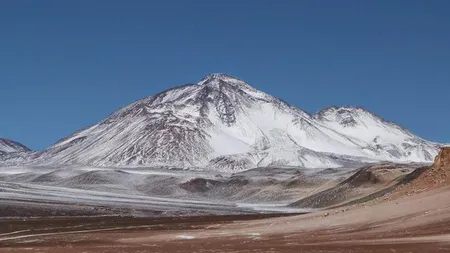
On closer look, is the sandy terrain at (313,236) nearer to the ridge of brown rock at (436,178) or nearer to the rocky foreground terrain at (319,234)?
the rocky foreground terrain at (319,234)

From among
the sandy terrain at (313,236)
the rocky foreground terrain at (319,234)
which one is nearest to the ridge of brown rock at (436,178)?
the rocky foreground terrain at (319,234)

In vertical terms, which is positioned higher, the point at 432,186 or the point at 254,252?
the point at 432,186

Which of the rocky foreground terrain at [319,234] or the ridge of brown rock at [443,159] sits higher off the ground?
the ridge of brown rock at [443,159]

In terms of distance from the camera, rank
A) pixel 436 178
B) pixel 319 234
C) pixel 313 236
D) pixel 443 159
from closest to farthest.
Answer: pixel 313 236, pixel 319 234, pixel 436 178, pixel 443 159

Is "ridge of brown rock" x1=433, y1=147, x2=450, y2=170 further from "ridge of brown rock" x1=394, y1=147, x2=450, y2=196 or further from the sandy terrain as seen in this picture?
the sandy terrain

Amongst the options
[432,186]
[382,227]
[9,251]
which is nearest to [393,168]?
[432,186]

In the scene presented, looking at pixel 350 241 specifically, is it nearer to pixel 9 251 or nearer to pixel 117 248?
pixel 117 248

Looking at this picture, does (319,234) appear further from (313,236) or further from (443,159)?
(443,159)

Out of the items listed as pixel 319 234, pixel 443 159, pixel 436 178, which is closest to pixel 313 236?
pixel 319 234
